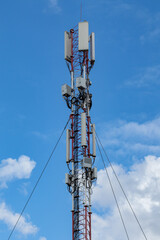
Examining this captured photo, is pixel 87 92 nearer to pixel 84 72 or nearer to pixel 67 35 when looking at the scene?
pixel 84 72

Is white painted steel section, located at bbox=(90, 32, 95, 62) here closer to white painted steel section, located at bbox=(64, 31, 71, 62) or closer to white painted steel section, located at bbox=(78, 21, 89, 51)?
white painted steel section, located at bbox=(78, 21, 89, 51)

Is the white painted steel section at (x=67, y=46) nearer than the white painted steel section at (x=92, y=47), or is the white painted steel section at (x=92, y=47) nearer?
the white painted steel section at (x=92, y=47)

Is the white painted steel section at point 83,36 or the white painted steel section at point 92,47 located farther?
the white painted steel section at point 92,47

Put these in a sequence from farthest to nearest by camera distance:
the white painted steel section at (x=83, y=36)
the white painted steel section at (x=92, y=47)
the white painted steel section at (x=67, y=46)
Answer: the white painted steel section at (x=67, y=46) < the white painted steel section at (x=92, y=47) < the white painted steel section at (x=83, y=36)

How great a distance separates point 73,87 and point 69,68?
318 cm

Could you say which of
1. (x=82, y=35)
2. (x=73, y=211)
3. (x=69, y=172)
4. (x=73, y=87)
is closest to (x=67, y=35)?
(x=82, y=35)

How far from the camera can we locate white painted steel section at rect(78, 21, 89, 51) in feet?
228

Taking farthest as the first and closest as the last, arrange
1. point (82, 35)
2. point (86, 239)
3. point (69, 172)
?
point (82, 35) → point (69, 172) → point (86, 239)

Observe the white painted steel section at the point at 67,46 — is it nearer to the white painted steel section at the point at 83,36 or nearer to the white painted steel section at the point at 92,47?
the white painted steel section at the point at 83,36

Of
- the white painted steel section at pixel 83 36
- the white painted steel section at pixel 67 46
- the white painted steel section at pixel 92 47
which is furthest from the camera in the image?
the white painted steel section at pixel 67 46

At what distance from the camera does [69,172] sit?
64750 mm

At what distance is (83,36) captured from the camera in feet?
228

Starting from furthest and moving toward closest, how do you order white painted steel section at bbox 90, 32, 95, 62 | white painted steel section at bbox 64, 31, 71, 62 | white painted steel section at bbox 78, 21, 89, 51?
white painted steel section at bbox 64, 31, 71, 62 → white painted steel section at bbox 90, 32, 95, 62 → white painted steel section at bbox 78, 21, 89, 51

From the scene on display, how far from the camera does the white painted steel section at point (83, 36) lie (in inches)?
2734
